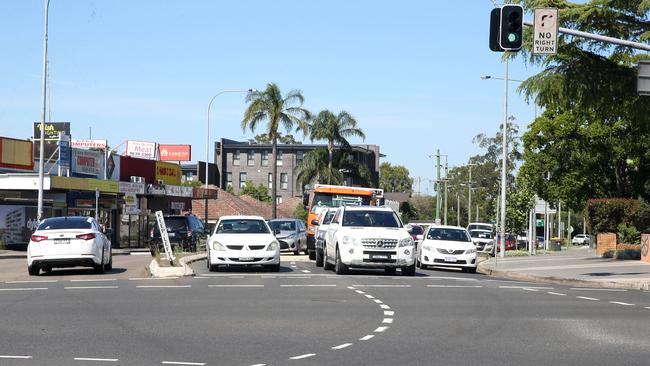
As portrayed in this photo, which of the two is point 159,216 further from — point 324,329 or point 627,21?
point 324,329

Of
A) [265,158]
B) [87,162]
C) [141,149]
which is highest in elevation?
[265,158]

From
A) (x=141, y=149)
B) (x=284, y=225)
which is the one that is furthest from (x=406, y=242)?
(x=141, y=149)

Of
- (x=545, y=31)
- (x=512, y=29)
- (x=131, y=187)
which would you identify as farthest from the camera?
(x=131, y=187)

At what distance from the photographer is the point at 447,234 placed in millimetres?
33188

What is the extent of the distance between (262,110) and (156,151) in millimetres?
8390

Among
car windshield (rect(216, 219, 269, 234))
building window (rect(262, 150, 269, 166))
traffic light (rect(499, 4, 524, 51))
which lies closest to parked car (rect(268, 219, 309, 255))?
car windshield (rect(216, 219, 269, 234))

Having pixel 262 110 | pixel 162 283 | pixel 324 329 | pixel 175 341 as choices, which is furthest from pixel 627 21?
pixel 262 110

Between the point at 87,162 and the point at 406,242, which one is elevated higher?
the point at 87,162

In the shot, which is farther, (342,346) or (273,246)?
(273,246)

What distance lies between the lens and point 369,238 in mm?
25438

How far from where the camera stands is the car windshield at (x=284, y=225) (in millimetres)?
43375

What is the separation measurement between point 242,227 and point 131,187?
3217 cm

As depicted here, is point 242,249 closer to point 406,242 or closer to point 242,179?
point 406,242

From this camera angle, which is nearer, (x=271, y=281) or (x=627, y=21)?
(x=271, y=281)
